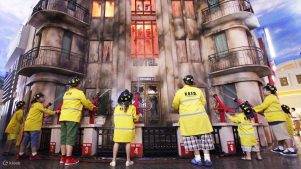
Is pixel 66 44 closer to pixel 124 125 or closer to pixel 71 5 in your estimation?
pixel 71 5

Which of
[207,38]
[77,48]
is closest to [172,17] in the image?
[207,38]

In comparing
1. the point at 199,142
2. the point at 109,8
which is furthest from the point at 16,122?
the point at 109,8

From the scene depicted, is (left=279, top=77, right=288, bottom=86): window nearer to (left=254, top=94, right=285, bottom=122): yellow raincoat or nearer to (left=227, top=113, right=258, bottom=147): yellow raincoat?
(left=254, top=94, right=285, bottom=122): yellow raincoat

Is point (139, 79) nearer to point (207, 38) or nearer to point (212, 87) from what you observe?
point (212, 87)

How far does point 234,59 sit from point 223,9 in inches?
165

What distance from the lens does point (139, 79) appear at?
11570mm

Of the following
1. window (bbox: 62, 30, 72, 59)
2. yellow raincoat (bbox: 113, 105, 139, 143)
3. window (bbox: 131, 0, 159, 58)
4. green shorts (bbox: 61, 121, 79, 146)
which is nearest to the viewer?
yellow raincoat (bbox: 113, 105, 139, 143)

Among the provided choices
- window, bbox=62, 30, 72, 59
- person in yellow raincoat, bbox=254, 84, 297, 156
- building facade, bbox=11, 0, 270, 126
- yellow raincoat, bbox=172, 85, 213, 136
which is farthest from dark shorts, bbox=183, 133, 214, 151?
window, bbox=62, 30, 72, 59

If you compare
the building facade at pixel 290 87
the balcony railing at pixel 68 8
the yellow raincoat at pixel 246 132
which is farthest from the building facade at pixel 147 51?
the building facade at pixel 290 87

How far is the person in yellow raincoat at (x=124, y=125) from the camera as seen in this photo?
13.7 feet

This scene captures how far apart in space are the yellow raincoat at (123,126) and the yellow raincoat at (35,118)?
2.54 metres

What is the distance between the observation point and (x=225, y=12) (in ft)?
39.3

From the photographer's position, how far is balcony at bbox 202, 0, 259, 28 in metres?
11.4

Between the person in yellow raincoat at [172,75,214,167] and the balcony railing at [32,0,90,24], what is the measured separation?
451 inches
